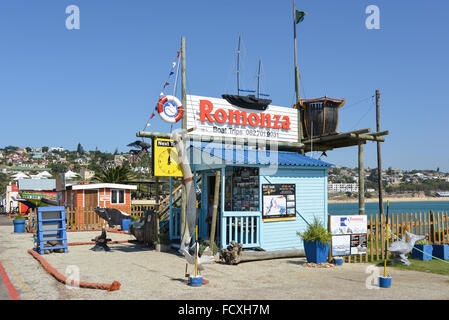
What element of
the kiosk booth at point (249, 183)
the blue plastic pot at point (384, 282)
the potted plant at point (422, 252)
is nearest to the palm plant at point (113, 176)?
the kiosk booth at point (249, 183)

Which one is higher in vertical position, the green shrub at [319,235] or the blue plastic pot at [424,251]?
the green shrub at [319,235]

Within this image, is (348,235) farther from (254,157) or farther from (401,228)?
(254,157)

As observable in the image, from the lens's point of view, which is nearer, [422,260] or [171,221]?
[422,260]

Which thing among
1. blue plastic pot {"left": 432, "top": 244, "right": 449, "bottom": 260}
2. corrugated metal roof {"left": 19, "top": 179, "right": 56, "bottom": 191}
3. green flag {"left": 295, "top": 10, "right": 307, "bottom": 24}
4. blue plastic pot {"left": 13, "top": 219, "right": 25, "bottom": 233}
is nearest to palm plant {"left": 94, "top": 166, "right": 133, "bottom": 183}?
corrugated metal roof {"left": 19, "top": 179, "right": 56, "bottom": 191}

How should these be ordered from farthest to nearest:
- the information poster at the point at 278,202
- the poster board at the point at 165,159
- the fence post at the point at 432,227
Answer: the fence post at the point at 432,227 → the information poster at the point at 278,202 → the poster board at the point at 165,159

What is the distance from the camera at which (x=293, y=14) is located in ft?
65.7

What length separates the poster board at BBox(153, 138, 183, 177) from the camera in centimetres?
1312

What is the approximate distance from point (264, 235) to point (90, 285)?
6985 mm

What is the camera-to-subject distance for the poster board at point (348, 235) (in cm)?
1273

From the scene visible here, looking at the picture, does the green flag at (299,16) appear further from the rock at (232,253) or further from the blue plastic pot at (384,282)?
the blue plastic pot at (384,282)

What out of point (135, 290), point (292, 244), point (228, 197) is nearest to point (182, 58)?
point (228, 197)

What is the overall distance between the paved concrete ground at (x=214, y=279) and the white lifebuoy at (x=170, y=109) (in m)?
4.82

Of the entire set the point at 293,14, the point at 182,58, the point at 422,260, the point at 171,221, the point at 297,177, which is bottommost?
the point at 422,260
